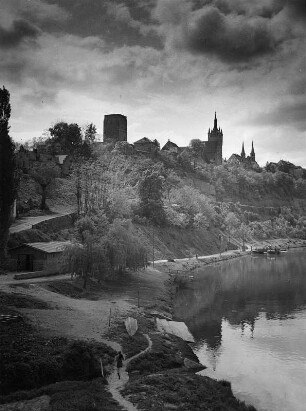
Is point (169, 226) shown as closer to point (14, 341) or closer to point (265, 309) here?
point (265, 309)

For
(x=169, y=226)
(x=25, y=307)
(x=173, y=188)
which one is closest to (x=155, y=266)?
(x=169, y=226)

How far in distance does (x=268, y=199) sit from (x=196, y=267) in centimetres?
9795

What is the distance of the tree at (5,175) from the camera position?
131 feet

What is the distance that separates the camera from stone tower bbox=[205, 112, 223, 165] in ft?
550

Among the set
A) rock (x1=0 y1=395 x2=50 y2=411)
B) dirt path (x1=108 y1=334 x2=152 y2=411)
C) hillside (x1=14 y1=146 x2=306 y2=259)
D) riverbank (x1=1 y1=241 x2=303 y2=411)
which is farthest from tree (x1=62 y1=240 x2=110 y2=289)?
rock (x1=0 y1=395 x2=50 y2=411)

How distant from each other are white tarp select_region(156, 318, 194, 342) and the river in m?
0.88

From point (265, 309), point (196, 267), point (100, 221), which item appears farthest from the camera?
point (196, 267)

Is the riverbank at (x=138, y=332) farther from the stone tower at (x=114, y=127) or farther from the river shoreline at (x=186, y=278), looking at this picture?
the stone tower at (x=114, y=127)

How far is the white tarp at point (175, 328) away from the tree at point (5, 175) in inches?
679

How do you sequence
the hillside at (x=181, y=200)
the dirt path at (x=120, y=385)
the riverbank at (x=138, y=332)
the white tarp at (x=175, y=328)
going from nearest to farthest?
the dirt path at (x=120, y=385) < the riverbank at (x=138, y=332) < the white tarp at (x=175, y=328) < the hillside at (x=181, y=200)

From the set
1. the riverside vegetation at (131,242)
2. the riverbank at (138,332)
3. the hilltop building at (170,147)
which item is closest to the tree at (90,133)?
the riverside vegetation at (131,242)

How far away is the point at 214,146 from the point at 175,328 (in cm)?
13987

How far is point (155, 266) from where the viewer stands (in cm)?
6581

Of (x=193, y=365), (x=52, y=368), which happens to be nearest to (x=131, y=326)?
(x=193, y=365)
